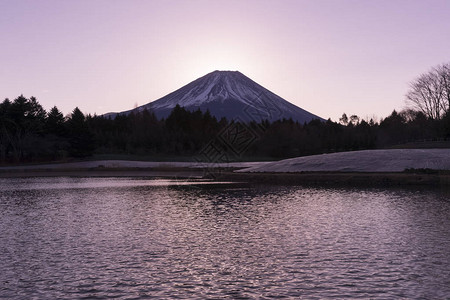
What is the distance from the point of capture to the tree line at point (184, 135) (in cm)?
10669

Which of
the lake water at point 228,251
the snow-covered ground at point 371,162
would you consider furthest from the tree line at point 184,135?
the lake water at point 228,251

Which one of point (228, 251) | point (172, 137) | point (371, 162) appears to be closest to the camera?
point (228, 251)

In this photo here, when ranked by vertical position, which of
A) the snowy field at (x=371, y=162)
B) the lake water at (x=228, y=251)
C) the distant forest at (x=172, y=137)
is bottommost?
the lake water at (x=228, y=251)

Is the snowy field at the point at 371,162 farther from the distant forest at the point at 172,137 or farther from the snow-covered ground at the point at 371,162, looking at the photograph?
the distant forest at the point at 172,137

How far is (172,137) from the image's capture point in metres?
143

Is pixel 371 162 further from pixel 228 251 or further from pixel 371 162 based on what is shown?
pixel 228 251

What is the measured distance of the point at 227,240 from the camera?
18.0 meters

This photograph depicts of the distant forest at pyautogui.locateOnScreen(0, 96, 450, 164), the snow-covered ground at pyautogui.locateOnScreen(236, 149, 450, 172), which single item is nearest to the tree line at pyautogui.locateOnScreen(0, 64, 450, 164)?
the distant forest at pyautogui.locateOnScreen(0, 96, 450, 164)

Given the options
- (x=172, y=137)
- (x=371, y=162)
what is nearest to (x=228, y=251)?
(x=371, y=162)

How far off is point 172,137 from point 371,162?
96.0m

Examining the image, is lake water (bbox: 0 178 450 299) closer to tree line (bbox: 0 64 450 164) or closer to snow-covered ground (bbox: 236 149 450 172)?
snow-covered ground (bbox: 236 149 450 172)

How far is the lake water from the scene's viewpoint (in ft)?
38.2

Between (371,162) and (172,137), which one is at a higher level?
(172,137)

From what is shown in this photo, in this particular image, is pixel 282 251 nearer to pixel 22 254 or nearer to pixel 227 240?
pixel 227 240
